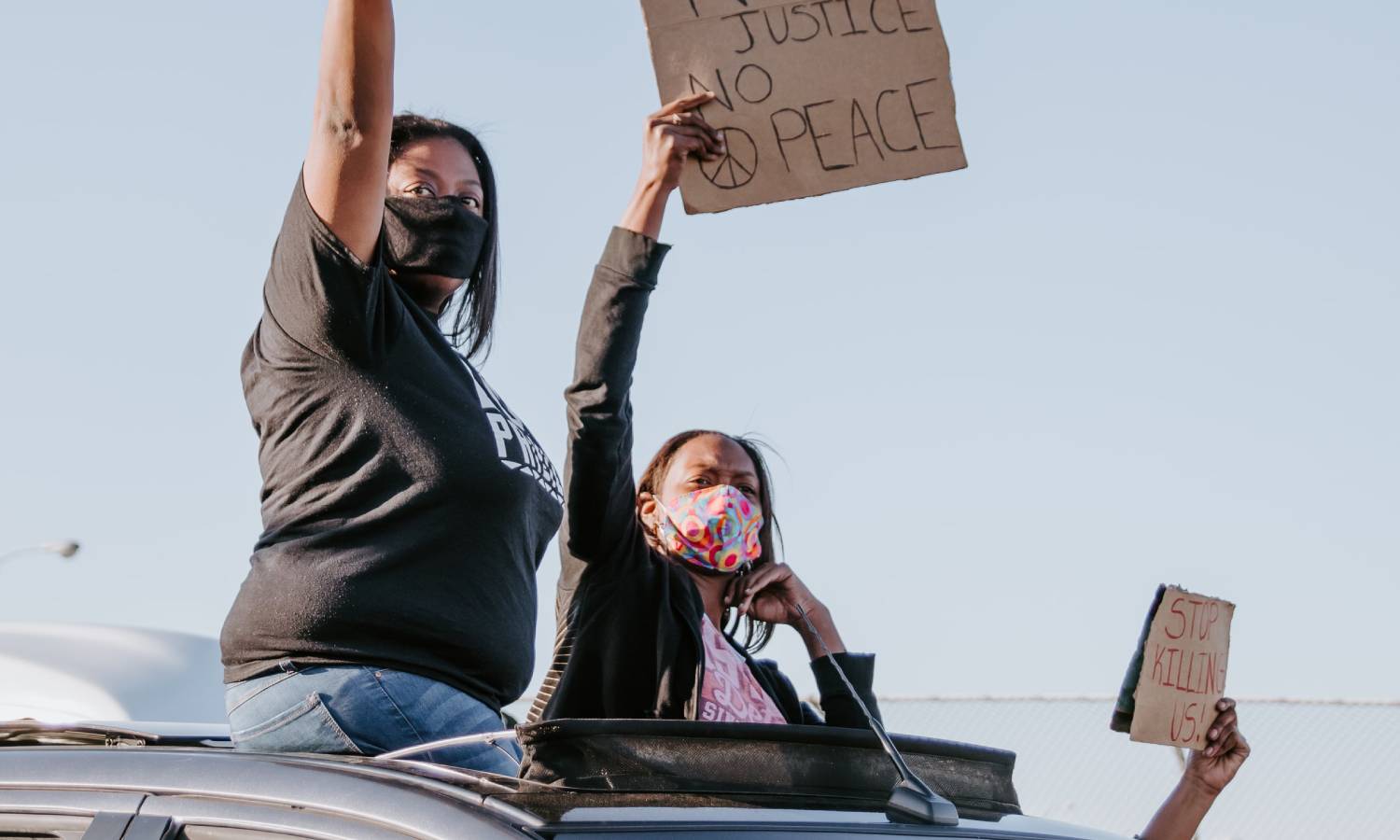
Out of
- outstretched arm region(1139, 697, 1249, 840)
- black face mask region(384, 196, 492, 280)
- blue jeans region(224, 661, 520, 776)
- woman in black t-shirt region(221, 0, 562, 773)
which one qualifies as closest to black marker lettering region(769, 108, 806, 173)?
→ black face mask region(384, 196, 492, 280)

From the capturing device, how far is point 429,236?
10.2 feet

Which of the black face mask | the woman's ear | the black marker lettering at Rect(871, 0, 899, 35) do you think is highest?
the black marker lettering at Rect(871, 0, 899, 35)

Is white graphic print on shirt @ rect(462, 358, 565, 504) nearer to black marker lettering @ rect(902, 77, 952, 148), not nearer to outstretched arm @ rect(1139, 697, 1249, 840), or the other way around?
black marker lettering @ rect(902, 77, 952, 148)

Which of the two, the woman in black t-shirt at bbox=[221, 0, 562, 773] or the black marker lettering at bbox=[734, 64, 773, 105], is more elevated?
the black marker lettering at bbox=[734, 64, 773, 105]

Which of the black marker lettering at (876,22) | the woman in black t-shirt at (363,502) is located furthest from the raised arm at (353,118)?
the black marker lettering at (876,22)

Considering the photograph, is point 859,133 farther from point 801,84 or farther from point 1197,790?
point 1197,790

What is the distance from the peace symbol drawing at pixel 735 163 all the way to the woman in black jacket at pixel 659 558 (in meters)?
0.02

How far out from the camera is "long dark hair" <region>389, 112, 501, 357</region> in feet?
11.0

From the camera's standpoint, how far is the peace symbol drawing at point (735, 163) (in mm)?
3174

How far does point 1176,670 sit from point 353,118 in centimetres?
215

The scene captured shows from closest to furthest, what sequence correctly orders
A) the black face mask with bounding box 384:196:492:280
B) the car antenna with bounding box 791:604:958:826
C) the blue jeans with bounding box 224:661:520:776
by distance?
the car antenna with bounding box 791:604:958:826, the blue jeans with bounding box 224:661:520:776, the black face mask with bounding box 384:196:492:280

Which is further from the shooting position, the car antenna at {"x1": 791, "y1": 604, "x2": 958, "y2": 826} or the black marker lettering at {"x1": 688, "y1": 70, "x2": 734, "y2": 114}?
the black marker lettering at {"x1": 688, "y1": 70, "x2": 734, "y2": 114}

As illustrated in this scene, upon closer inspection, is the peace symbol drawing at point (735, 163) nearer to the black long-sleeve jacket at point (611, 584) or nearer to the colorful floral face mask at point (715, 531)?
the black long-sleeve jacket at point (611, 584)

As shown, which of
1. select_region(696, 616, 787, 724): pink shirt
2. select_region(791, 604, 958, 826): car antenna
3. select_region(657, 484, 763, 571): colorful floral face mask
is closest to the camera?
select_region(791, 604, 958, 826): car antenna
